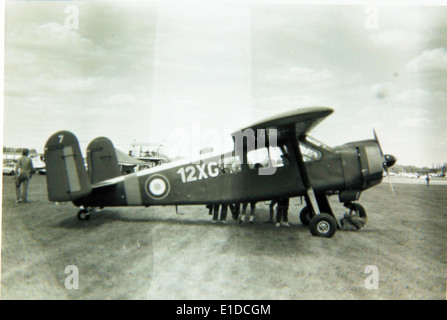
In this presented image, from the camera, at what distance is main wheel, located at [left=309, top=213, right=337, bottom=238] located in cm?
577

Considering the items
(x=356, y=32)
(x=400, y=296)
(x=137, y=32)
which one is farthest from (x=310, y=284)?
(x=137, y=32)

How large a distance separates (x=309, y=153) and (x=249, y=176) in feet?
4.98

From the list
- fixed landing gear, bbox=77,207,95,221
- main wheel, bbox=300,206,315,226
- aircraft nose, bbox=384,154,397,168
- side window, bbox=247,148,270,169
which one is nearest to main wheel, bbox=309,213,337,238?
main wheel, bbox=300,206,315,226

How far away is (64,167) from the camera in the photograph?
6.02 m

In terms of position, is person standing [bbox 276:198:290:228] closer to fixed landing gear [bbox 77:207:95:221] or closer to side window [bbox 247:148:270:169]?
side window [bbox 247:148:270:169]

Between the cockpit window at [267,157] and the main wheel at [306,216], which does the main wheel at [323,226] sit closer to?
the main wheel at [306,216]

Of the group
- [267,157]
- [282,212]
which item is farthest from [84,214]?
[282,212]

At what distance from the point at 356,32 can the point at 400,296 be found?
182 inches

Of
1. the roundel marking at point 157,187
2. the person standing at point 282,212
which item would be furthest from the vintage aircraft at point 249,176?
the person standing at point 282,212

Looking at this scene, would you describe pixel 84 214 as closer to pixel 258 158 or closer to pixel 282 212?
pixel 258 158

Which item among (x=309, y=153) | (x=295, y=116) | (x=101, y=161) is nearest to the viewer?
(x=295, y=116)

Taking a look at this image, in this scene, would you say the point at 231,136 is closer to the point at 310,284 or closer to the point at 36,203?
the point at 310,284

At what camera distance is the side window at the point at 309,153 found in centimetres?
660

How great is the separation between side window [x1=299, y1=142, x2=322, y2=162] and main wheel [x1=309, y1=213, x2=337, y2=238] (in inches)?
54.6
